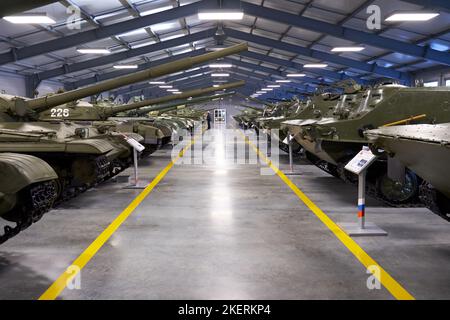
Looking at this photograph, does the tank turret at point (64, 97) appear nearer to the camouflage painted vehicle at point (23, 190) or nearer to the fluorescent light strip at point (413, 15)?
the camouflage painted vehicle at point (23, 190)

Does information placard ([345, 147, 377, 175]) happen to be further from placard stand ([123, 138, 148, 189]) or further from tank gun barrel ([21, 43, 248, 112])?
placard stand ([123, 138, 148, 189])

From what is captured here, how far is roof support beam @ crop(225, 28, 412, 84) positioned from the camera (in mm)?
23656

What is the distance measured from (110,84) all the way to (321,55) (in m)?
17.8

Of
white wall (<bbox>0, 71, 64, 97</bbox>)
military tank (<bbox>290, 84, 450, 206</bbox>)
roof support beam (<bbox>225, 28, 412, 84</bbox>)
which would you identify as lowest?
military tank (<bbox>290, 84, 450, 206</bbox>)

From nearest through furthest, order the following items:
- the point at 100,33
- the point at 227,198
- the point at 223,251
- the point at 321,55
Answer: the point at 223,251, the point at 227,198, the point at 100,33, the point at 321,55

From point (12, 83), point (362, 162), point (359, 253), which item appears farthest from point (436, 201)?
point (12, 83)

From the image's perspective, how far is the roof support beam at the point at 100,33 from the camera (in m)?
18.1

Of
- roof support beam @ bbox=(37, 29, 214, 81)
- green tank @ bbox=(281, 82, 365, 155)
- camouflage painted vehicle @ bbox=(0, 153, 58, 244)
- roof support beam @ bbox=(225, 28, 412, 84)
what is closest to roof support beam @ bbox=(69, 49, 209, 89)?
roof support beam @ bbox=(37, 29, 214, 81)

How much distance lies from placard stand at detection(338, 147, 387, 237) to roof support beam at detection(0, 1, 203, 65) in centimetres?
1331

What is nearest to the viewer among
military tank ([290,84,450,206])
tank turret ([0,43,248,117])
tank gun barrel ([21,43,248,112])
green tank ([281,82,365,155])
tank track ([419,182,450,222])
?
tank track ([419,182,450,222])

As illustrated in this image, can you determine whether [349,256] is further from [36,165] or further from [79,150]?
[79,150]

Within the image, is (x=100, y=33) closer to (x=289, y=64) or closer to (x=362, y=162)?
(x=362, y=162)

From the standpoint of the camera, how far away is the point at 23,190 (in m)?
5.22
